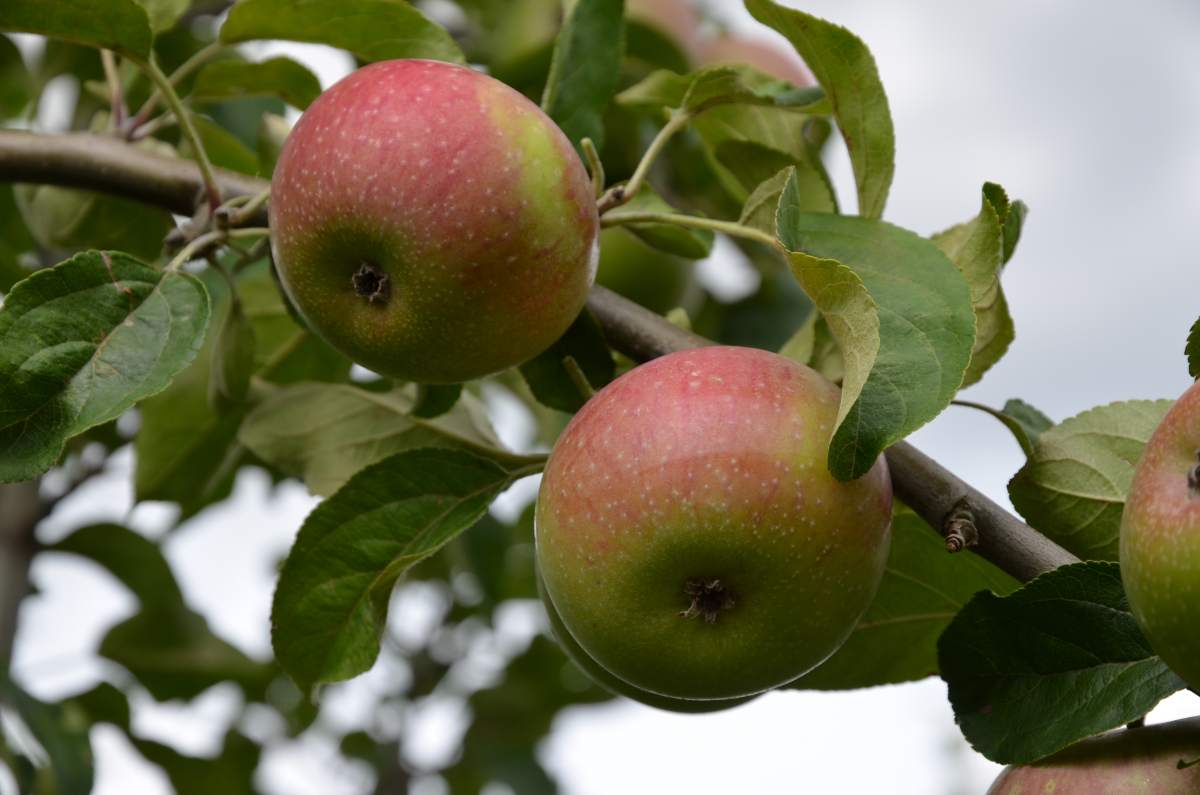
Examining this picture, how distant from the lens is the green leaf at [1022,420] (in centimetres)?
114

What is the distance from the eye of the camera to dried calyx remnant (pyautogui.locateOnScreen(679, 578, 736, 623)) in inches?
37.9

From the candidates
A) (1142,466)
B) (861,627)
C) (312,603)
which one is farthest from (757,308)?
(1142,466)

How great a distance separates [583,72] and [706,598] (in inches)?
23.0

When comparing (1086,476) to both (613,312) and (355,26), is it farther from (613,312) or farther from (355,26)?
(355,26)

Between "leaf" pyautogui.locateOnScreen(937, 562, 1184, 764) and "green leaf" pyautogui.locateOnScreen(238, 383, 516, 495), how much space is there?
0.55 metres

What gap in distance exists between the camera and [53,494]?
2211 mm

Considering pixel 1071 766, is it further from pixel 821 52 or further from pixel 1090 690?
pixel 821 52

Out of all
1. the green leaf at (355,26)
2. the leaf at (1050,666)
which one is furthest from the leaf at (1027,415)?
the green leaf at (355,26)

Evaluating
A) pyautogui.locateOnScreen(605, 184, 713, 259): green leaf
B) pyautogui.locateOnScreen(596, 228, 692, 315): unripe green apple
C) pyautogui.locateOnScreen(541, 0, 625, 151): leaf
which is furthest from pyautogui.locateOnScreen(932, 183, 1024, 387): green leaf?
pyautogui.locateOnScreen(596, 228, 692, 315): unripe green apple

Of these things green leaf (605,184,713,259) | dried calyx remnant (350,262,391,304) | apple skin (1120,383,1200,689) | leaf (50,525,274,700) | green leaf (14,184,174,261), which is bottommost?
leaf (50,525,274,700)

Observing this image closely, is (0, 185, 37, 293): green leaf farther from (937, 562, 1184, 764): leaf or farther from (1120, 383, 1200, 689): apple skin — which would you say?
(1120, 383, 1200, 689): apple skin

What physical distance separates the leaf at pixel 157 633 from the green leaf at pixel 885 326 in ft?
4.81

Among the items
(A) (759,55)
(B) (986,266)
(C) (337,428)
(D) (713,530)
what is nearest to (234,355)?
(C) (337,428)

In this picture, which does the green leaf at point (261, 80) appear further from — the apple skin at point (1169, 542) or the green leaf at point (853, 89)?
the apple skin at point (1169, 542)
